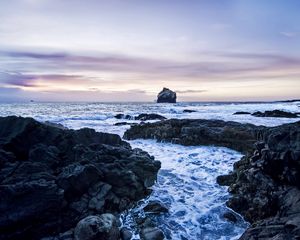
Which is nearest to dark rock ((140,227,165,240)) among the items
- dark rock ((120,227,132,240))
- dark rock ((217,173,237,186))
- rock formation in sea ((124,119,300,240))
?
dark rock ((120,227,132,240))

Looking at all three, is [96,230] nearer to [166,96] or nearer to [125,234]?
[125,234]

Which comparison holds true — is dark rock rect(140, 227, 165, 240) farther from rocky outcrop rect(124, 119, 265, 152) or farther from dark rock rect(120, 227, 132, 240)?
rocky outcrop rect(124, 119, 265, 152)

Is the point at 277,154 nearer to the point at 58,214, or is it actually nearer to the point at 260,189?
the point at 260,189

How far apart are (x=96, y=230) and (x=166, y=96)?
138m

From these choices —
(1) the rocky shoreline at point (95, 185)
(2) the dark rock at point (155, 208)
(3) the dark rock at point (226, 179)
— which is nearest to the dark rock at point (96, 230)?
(1) the rocky shoreline at point (95, 185)

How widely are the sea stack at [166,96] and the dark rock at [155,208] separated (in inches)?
5339

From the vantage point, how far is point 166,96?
145 m

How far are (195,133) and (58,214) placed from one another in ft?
39.5

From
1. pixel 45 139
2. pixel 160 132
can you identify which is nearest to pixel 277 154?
pixel 45 139

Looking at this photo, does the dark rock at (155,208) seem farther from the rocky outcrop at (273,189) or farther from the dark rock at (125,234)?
the rocky outcrop at (273,189)

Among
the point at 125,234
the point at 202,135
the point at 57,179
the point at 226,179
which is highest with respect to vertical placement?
the point at 202,135

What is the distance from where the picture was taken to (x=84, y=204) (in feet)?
30.0

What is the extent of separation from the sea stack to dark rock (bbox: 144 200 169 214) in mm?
135621

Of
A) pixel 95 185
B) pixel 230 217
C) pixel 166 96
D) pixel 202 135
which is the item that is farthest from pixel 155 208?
pixel 166 96
